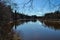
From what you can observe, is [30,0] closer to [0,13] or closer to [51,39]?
[0,13]

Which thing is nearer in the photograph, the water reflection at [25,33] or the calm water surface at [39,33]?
the water reflection at [25,33]

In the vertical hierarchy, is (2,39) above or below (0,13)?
below

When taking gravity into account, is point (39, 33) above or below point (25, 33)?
below

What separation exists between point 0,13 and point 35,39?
22.2 feet

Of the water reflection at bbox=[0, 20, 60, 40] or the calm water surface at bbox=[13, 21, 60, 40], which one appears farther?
the calm water surface at bbox=[13, 21, 60, 40]

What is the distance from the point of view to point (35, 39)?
16.0 meters

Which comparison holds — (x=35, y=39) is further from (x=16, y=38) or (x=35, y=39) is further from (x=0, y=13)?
(x=0, y=13)

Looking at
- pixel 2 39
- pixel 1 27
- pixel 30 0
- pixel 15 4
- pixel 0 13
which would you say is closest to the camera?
pixel 30 0

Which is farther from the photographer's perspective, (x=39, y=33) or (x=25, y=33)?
(x=39, y=33)

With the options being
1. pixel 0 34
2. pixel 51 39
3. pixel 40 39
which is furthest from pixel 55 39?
pixel 0 34

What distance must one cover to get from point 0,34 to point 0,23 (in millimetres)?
1030

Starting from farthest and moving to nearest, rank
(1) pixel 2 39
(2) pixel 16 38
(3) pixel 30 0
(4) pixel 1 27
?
1. (2) pixel 16 38
2. (4) pixel 1 27
3. (1) pixel 2 39
4. (3) pixel 30 0

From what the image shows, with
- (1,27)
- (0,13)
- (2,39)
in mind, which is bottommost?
(2,39)

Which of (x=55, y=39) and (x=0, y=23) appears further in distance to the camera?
(x=55, y=39)
